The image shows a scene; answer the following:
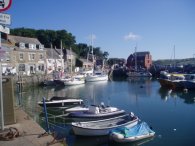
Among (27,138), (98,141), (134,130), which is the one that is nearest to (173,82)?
(134,130)

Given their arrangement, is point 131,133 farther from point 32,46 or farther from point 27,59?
point 32,46

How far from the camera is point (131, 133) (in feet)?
52.5

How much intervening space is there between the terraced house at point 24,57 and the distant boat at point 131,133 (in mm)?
41148

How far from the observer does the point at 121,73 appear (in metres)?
96.2

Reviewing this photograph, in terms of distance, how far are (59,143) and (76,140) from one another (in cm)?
947

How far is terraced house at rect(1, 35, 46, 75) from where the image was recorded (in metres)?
54.5

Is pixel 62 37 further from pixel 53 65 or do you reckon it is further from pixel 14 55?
pixel 14 55

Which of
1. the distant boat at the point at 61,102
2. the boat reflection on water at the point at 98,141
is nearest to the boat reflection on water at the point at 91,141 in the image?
the boat reflection on water at the point at 98,141

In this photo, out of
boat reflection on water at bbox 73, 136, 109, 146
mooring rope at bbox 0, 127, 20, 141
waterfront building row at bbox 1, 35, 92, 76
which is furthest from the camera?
waterfront building row at bbox 1, 35, 92, 76

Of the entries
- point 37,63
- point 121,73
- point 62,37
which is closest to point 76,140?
point 37,63

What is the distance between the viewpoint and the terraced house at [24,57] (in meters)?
54.5

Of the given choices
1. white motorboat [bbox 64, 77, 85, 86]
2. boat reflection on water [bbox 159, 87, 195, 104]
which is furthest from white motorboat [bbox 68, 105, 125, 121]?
white motorboat [bbox 64, 77, 85, 86]

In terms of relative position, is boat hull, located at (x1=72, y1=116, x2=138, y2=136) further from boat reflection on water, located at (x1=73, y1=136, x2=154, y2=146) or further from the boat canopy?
the boat canopy

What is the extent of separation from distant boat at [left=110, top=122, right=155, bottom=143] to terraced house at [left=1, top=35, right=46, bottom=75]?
135 ft
